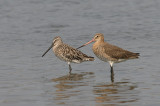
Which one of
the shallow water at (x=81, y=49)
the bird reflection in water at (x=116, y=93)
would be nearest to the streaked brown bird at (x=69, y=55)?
the shallow water at (x=81, y=49)

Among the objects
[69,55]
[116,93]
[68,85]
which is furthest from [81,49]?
[116,93]

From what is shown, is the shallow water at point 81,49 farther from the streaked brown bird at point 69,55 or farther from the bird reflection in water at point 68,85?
the streaked brown bird at point 69,55

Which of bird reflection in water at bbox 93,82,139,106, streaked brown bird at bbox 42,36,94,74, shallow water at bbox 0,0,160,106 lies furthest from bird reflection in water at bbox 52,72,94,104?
streaked brown bird at bbox 42,36,94,74

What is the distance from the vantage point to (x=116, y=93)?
11891mm

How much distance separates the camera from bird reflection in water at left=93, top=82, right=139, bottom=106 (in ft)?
36.2

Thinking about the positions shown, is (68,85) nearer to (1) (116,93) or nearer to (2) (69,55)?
(1) (116,93)

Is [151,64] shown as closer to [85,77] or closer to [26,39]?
[85,77]

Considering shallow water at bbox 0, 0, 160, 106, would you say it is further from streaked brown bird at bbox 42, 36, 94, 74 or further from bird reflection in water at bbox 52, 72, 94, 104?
streaked brown bird at bbox 42, 36, 94, 74

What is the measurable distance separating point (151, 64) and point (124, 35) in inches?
235

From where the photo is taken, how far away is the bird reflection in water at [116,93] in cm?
1105

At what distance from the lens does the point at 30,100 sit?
11.3 meters

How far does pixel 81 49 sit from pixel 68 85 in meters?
5.55

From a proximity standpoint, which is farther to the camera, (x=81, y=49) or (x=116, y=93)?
(x=81, y=49)

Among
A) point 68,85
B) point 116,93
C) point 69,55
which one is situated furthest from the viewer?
point 69,55
